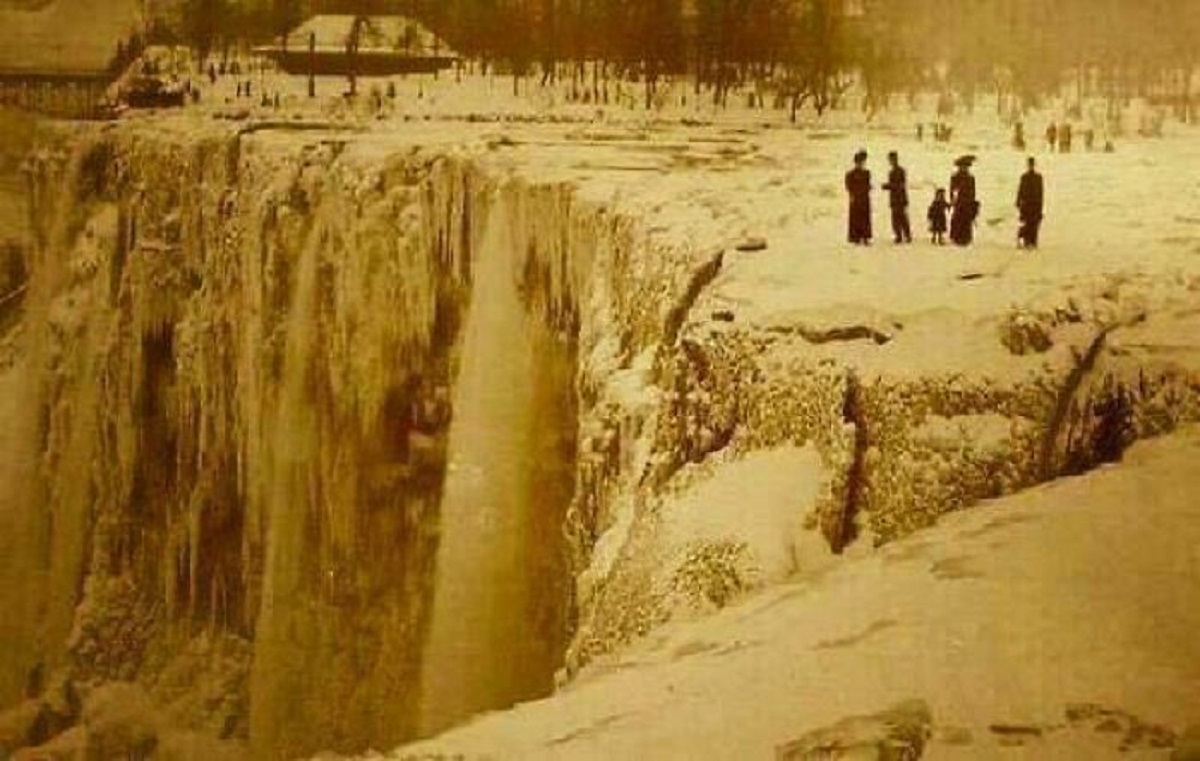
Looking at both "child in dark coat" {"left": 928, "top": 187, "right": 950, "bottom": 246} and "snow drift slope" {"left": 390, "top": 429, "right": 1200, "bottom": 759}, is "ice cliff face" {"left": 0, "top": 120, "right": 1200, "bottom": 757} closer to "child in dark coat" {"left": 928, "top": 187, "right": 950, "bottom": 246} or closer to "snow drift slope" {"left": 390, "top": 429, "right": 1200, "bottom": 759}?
"snow drift slope" {"left": 390, "top": 429, "right": 1200, "bottom": 759}

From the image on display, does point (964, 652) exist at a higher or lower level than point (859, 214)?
lower

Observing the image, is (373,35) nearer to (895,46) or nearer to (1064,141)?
(895,46)

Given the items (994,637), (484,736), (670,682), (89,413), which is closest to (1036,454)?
(994,637)

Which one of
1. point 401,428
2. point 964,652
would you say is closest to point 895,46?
point 401,428

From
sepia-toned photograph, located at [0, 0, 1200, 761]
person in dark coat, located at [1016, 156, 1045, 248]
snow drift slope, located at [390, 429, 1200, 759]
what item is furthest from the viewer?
person in dark coat, located at [1016, 156, 1045, 248]

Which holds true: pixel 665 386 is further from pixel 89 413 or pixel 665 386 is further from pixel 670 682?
pixel 89 413

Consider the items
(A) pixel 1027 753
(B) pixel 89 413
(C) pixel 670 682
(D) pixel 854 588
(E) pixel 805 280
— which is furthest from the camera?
(B) pixel 89 413

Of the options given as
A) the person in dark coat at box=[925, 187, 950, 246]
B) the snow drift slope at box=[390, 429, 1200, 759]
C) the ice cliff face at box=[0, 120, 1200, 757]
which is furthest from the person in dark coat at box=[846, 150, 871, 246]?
the snow drift slope at box=[390, 429, 1200, 759]
